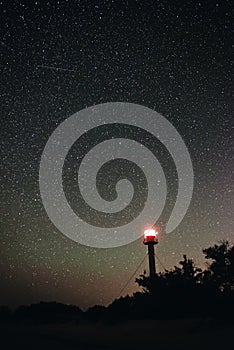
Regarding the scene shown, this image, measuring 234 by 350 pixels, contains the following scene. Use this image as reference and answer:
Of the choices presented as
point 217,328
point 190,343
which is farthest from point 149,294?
point 190,343

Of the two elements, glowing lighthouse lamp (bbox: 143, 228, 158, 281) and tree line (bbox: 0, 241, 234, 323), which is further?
glowing lighthouse lamp (bbox: 143, 228, 158, 281)

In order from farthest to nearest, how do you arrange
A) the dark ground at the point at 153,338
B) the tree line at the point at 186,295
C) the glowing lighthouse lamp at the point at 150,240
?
the glowing lighthouse lamp at the point at 150,240 → the tree line at the point at 186,295 → the dark ground at the point at 153,338

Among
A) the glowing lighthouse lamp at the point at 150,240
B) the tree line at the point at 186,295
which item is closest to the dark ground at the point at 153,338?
the tree line at the point at 186,295

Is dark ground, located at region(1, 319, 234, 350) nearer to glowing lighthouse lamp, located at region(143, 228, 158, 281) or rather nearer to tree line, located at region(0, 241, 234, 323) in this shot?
tree line, located at region(0, 241, 234, 323)

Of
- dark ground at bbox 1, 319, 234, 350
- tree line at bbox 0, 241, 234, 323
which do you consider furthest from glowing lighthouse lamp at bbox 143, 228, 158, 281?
dark ground at bbox 1, 319, 234, 350

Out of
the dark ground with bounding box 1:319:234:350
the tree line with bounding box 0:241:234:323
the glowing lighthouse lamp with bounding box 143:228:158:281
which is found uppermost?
the glowing lighthouse lamp with bounding box 143:228:158:281

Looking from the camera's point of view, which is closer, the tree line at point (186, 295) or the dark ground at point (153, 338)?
the dark ground at point (153, 338)

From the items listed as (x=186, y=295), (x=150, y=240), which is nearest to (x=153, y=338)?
(x=186, y=295)

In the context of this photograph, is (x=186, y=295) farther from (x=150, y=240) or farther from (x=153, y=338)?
(x=150, y=240)

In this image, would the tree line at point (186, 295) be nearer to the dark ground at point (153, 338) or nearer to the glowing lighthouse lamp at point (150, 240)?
the dark ground at point (153, 338)

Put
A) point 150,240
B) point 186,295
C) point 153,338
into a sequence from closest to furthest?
point 153,338
point 186,295
point 150,240

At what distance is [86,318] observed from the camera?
28.9 metres

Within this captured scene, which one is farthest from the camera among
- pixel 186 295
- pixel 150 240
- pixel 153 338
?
pixel 150 240

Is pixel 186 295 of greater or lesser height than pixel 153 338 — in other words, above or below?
above
